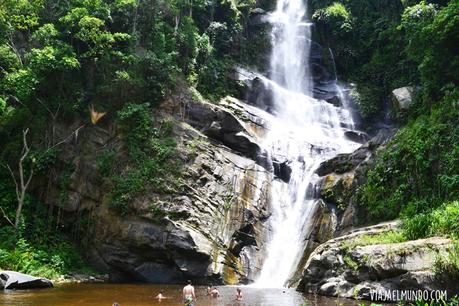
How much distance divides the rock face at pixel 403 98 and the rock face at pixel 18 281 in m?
21.7

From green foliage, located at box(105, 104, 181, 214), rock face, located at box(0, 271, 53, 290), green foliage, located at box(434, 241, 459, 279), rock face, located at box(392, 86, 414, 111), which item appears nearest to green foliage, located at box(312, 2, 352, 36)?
rock face, located at box(392, 86, 414, 111)

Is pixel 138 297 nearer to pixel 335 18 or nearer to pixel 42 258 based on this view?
pixel 42 258

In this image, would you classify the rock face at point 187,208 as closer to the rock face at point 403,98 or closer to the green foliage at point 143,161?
the green foliage at point 143,161

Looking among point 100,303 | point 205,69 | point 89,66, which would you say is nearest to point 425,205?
point 100,303

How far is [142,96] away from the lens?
27.3 metres

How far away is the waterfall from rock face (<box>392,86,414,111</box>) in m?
3.72

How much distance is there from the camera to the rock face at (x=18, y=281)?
17.5 metres

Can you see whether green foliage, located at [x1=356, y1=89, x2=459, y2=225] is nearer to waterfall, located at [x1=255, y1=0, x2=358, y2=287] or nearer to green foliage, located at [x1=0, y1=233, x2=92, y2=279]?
waterfall, located at [x1=255, y1=0, x2=358, y2=287]

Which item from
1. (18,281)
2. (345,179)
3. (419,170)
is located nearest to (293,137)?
(345,179)

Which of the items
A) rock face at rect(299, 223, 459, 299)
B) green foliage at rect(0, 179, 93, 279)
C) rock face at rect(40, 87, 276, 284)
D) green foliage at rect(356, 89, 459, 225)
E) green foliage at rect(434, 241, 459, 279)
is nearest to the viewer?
green foliage at rect(434, 241, 459, 279)

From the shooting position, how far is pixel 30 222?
2417 cm

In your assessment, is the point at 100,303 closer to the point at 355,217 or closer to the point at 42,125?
the point at 355,217

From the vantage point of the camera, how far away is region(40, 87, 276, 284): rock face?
21.2 meters

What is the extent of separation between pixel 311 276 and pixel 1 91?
20813 millimetres
